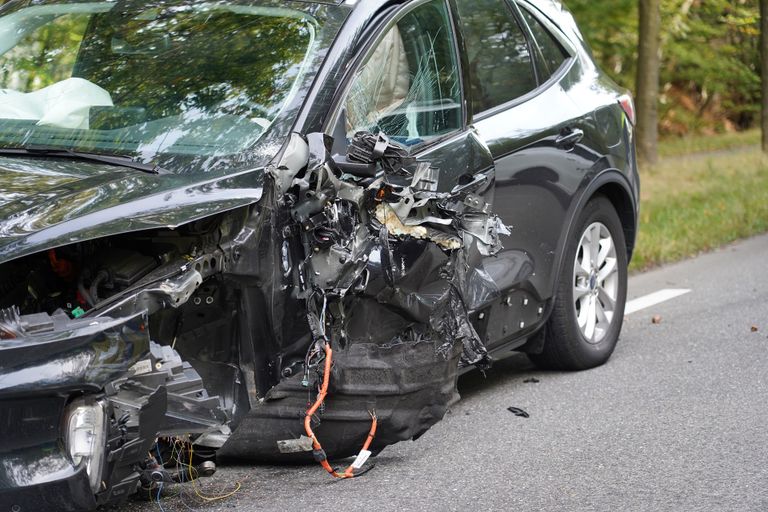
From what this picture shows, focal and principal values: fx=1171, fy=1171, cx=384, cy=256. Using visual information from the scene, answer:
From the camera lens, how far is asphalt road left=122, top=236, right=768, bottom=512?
3936mm

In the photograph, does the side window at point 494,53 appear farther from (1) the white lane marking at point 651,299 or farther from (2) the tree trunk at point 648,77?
(2) the tree trunk at point 648,77

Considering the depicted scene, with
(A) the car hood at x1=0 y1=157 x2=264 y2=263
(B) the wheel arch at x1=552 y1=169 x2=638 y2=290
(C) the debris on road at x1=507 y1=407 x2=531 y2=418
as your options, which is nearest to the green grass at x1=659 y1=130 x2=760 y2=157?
(B) the wheel arch at x1=552 y1=169 x2=638 y2=290

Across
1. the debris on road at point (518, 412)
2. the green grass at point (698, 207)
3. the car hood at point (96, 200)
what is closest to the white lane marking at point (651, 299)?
the green grass at point (698, 207)

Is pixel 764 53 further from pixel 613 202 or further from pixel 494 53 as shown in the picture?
pixel 494 53

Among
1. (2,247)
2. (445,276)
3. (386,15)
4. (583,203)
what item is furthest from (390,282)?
(583,203)

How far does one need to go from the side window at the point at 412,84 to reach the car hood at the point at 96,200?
0.75 m

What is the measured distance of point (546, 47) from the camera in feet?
18.7

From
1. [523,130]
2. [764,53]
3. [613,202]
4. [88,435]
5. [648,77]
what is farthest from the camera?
[764,53]

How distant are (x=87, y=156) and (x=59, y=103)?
52 cm

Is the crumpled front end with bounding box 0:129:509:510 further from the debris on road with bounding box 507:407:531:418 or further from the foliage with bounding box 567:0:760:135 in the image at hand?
the foliage with bounding box 567:0:760:135

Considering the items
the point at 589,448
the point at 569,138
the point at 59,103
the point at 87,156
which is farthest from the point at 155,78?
the point at 589,448

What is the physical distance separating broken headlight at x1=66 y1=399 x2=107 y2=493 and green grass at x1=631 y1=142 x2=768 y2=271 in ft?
20.8

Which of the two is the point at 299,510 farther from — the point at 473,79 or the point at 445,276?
the point at 473,79

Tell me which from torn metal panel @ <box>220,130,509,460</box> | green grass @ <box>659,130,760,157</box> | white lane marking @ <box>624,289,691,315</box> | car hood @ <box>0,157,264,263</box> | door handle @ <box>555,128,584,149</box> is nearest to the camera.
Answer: car hood @ <box>0,157,264,263</box>
